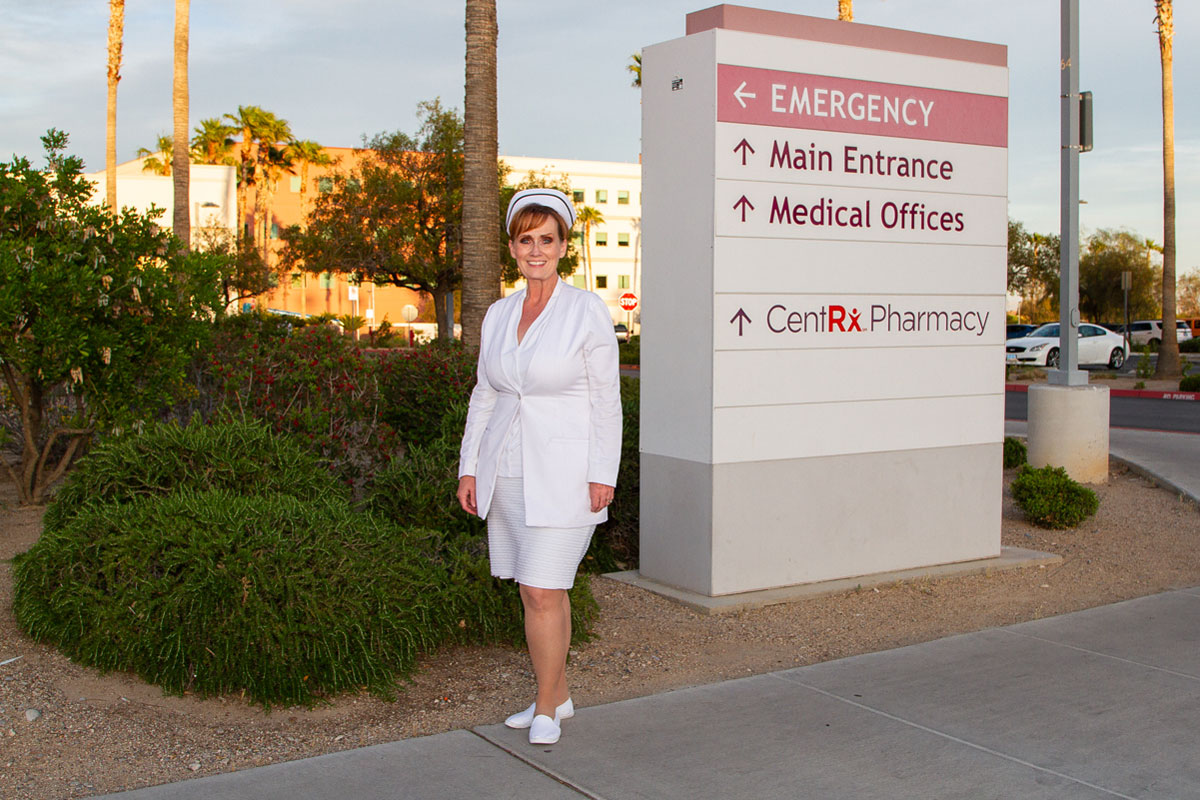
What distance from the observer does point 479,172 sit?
10.8m

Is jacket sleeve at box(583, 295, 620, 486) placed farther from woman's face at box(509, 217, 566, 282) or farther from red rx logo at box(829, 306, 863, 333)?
red rx logo at box(829, 306, 863, 333)

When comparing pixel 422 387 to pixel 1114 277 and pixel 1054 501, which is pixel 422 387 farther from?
pixel 1114 277

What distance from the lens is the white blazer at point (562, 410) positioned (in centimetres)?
409

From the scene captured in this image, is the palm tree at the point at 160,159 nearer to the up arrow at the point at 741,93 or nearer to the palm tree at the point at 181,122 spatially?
the palm tree at the point at 181,122

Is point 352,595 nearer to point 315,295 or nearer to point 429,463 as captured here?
point 429,463

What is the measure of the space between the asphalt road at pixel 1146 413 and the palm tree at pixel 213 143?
40.6 metres

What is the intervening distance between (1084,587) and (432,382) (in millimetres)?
4433

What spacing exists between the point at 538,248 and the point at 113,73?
108ft

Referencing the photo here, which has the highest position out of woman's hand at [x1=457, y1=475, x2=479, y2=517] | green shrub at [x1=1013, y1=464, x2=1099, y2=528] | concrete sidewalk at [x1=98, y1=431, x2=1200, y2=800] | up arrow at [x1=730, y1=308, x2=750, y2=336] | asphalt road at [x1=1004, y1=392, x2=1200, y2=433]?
up arrow at [x1=730, y1=308, x2=750, y2=336]

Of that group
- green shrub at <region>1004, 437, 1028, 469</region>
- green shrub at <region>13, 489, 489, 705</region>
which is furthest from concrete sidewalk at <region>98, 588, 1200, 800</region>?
green shrub at <region>1004, 437, 1028, 469</region>

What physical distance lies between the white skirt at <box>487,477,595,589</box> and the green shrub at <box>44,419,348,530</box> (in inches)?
71.3

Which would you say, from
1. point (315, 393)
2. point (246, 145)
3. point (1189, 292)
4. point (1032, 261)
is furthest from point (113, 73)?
point (1189, 292)

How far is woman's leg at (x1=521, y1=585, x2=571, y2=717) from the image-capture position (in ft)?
13.8

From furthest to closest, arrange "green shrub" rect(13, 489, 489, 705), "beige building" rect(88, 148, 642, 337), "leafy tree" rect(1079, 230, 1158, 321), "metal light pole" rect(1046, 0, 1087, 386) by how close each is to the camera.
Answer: "leafy tree" rect(1079, 230, 1158, 321), "beige building" rect(88, 148, 642, 337), "metal light pole" rect(1046, 0, 1087, 386), "green shrub" rect(13, 489, 489, 705)
